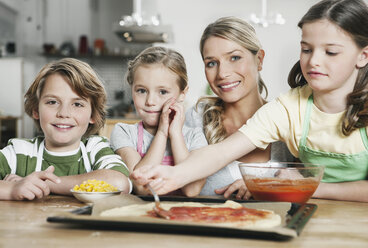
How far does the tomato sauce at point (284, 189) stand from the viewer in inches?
42.1

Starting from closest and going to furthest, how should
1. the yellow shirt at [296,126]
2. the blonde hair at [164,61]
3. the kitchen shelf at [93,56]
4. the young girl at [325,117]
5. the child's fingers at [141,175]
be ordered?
the child's fingers at [141,175] → the young girl at [325,117] → the yellow shirt at [296,126] → the blonde hair at [164,61] → the kitchen shelf at [93,56]

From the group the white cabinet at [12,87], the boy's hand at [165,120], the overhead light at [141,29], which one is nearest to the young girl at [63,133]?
the boy's hand at [165,120]

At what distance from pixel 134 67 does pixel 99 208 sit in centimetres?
86

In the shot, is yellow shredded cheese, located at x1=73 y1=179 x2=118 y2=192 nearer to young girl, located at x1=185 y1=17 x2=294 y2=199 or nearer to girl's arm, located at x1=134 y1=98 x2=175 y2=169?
girl's arm, located at x1=134 y1=98 x2=175 y2=169

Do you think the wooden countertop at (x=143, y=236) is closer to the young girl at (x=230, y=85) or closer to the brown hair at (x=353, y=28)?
the brown hair at (x=353, y=28)

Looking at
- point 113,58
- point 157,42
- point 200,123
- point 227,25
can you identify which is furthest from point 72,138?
point 113,58

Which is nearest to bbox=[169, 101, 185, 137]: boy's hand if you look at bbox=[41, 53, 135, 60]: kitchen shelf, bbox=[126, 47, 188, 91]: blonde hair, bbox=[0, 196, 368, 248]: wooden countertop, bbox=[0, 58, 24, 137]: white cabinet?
bbox=[126, 47, 188, 91]: blonde hair

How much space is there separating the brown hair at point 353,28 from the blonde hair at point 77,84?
0.81m

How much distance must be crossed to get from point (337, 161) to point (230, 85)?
567mm

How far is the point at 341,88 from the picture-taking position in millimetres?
1314

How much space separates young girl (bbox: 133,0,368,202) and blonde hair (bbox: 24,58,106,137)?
0.52m

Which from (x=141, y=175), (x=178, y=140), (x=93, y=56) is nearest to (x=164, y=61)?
(x=178, y=140)

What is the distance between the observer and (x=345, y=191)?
4.14 feet

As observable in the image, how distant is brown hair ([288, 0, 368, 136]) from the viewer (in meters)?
1.24
